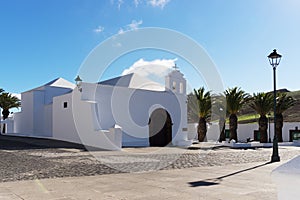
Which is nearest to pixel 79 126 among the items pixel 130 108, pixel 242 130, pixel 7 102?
pixel 130 108

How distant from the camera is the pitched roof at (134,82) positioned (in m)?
22.9

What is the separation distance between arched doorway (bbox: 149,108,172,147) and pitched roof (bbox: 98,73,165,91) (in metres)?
2.02

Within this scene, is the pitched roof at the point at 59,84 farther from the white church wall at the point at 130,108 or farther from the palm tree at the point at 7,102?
the palm tree at the point at 7,102

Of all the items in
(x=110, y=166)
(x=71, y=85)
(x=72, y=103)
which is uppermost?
(x=71, y=85)

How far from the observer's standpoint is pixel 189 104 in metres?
29.0

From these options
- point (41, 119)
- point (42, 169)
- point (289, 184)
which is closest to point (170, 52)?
point (42, 169)

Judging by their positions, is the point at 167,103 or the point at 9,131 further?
the point at 9,131

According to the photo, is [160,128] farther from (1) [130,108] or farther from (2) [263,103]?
(2) [263,103]

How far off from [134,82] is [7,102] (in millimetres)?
20292

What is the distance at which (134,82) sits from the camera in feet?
76.5

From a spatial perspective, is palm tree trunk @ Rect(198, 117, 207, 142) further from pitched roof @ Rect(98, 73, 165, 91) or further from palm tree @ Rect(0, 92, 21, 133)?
palm tree @ Rect(0, 92, 21, 133)

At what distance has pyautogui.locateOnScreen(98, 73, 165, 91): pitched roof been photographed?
22891 mm

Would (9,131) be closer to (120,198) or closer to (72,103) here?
→ (72,103)

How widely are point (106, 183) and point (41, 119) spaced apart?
2134 cm
